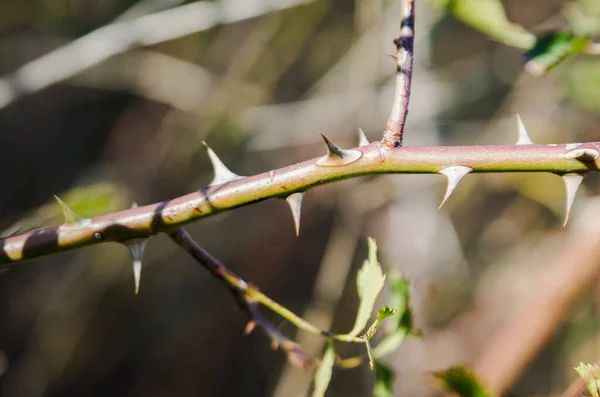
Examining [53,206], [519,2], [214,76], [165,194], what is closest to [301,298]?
[165,194]

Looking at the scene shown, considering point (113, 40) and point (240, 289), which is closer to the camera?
point (240, 289)

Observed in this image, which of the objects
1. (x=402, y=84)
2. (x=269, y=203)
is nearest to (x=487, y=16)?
(x=402, y=84)

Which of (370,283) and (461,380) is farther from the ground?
(370,283)

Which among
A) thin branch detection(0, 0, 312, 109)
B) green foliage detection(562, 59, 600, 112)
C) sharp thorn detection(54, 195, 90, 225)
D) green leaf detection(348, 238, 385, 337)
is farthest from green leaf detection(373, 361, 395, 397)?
thin branch detection(0, 0, 312, 109)

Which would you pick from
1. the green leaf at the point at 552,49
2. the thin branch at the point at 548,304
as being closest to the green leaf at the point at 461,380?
the green leaf at the point at 552,49

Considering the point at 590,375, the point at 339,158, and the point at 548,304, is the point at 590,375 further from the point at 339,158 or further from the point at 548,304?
the point at 548,304

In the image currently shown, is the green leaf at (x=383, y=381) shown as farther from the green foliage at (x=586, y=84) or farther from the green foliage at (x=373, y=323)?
the green foliage at (x=586, y=84)
